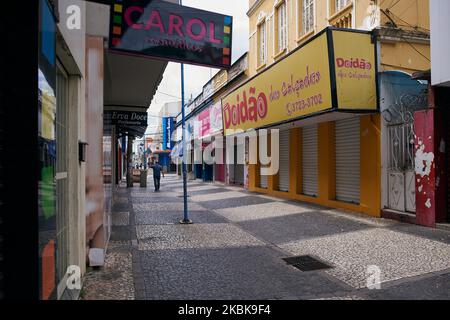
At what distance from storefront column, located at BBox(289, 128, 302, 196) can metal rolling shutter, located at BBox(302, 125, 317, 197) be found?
15 centimetres

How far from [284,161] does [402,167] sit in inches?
253

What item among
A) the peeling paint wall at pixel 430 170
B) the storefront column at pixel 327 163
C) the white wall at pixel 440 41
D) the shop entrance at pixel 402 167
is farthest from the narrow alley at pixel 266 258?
the white wall at pixel 440 41

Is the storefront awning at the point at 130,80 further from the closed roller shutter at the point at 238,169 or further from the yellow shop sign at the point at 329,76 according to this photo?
the closed roller shutter at the point at 238,169

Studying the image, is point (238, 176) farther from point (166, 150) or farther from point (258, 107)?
point (166, 150)

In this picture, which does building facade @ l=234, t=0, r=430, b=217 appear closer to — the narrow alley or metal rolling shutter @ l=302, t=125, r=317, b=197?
metal rolling shutter @ l=302, t=125, r=317, b=197

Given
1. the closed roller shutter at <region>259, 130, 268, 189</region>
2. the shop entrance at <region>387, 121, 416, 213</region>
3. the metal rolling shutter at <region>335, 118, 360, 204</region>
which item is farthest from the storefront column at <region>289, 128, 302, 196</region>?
the shop entrance at <region>387, 121, 416, 213</region>

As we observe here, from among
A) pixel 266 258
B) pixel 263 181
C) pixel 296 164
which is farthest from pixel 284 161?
pixel 266 258

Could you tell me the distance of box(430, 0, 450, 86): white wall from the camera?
7.33 m

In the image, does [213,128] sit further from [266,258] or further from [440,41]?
[266,258]

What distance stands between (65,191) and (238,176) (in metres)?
17.0

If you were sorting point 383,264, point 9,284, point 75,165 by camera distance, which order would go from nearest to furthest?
point 9,284, point 75,165, point 383,264

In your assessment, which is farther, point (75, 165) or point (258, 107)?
point (258, 107)
